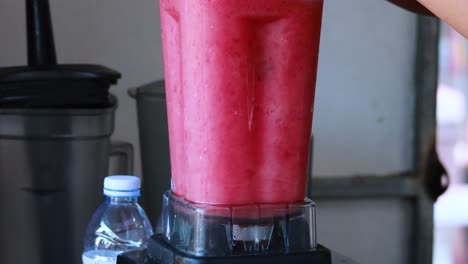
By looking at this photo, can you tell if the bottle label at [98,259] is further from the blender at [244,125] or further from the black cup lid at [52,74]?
the black cup lid at [52,74]

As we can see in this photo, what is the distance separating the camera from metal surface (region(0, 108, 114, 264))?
123 centimetres

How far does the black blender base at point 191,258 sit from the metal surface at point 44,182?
376 mm

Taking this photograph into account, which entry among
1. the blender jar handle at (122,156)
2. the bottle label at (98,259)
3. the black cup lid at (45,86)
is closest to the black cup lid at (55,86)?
the black cup lid at (45,86)

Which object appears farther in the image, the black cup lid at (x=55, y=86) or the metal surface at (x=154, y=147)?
the metal surface at (x=154, y=147)

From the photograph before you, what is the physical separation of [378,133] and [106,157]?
884 mm

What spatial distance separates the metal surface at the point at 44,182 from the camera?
1.23 metres

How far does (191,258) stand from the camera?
2.62 feet

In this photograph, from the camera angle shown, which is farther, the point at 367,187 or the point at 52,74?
the point at 367,187

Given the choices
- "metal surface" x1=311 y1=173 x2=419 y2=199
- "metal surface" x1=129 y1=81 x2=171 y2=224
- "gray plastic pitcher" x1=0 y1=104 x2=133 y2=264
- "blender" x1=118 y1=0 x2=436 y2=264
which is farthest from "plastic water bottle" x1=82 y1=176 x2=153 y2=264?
"metal surface" x1=311 y1=173 x2=419 y2=199

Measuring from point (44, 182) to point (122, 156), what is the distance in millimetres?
234

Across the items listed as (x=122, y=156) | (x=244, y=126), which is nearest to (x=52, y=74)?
(x=122, y=156)

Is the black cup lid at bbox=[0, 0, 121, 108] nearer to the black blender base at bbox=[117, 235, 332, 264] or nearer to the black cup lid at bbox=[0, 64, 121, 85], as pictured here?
the black cup lid at bbox=[0, 64, 121, 85]

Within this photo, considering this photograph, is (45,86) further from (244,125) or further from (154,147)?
(244,125)

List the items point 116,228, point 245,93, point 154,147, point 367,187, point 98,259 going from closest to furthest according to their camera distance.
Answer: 1. point 245,93
2. point 98,259
3. point 116,228
4. point 154,147
5. point 367,187
